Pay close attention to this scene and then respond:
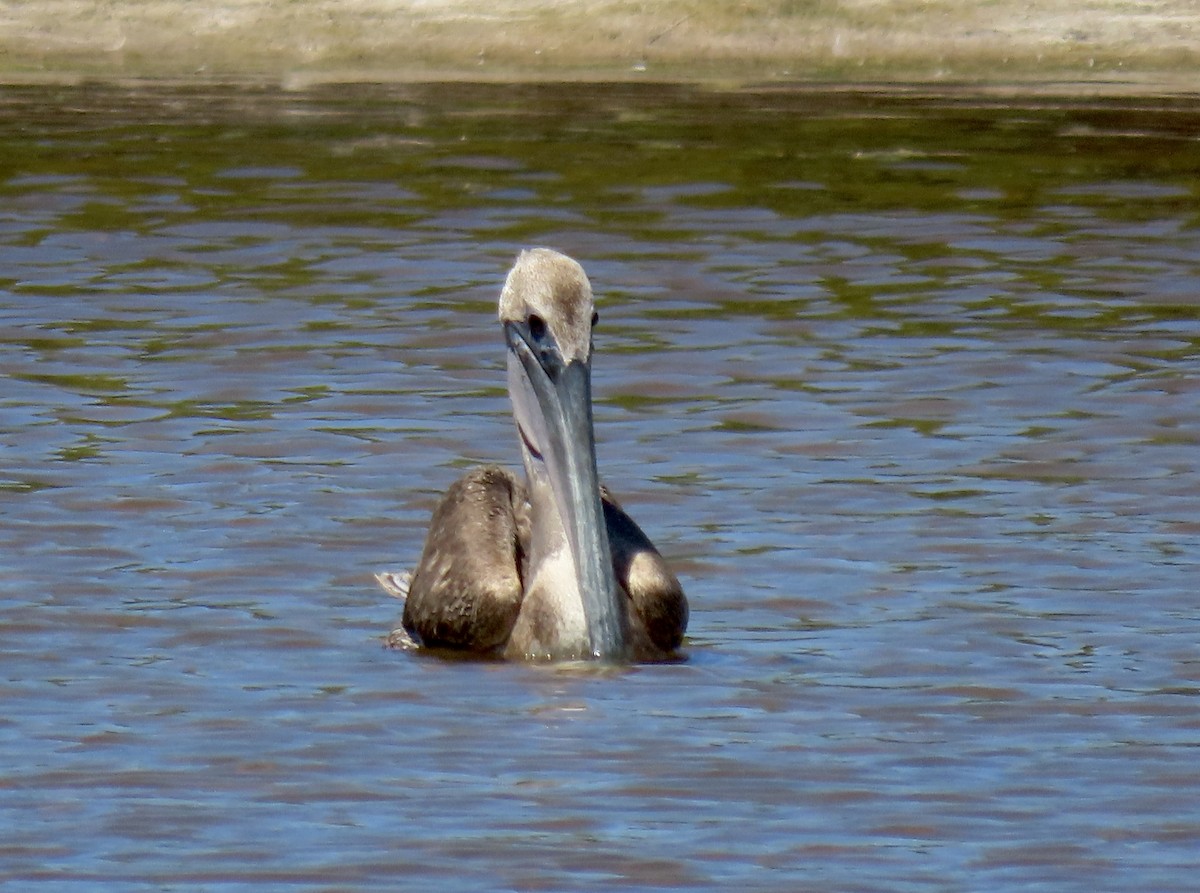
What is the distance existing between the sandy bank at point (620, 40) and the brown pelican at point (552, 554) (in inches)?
549

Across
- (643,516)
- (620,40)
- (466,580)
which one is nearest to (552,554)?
(466,580)

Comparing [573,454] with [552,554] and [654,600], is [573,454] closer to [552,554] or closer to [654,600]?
[552,554]

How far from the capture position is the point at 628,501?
8711 millimetres

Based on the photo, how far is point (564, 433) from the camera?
7.13 m

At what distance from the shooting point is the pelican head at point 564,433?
692 cm

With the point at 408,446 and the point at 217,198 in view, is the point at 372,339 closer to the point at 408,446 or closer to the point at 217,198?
the point at 408,446

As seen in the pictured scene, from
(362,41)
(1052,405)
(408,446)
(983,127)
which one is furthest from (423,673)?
(362,41)

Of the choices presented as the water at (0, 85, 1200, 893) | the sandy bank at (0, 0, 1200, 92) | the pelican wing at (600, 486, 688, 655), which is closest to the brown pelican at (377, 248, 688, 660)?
the pelican wing at (600, 486, 688, 655)

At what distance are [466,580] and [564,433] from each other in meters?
0.43

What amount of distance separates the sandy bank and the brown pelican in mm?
13945

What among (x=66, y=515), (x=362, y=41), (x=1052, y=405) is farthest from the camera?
(x=362, y=41)

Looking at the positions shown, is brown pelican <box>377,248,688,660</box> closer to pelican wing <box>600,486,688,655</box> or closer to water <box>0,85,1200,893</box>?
pelican wing <box>600,486,688,655</box>

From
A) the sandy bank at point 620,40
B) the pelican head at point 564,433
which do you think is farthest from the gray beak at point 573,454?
the sandy bank at point 620,40

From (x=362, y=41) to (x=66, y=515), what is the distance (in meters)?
13.6
